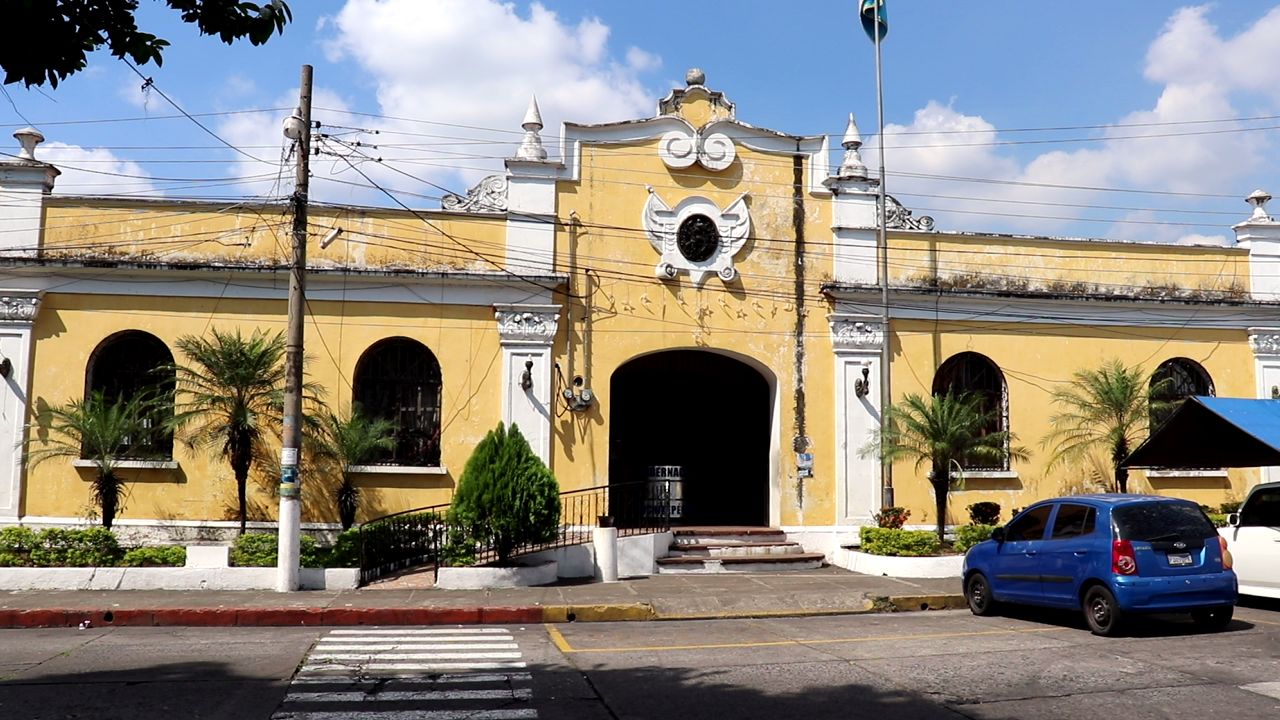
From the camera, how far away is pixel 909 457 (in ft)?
61.6

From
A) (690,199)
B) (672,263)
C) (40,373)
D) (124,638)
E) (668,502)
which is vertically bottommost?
(124,638)

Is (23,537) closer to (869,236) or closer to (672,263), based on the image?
(672,263)

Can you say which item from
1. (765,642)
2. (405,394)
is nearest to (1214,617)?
(765,642)

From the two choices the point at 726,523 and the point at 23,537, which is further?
the point at 726,523

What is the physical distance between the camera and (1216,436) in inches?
594

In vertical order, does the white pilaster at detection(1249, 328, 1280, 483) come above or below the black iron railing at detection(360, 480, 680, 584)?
above

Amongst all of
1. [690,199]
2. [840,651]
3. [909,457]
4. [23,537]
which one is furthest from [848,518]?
[23,537]

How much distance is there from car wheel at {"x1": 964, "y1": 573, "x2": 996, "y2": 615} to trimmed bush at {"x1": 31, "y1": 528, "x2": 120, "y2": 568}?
12.0 meters

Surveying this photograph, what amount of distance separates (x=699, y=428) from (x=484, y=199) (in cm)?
637

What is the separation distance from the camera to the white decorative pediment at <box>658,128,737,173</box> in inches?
747

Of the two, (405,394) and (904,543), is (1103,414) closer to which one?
(904,543)

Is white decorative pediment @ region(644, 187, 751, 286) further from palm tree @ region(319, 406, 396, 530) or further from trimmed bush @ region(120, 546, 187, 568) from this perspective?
trimmed bush @ region(120, 546, 187, 568)

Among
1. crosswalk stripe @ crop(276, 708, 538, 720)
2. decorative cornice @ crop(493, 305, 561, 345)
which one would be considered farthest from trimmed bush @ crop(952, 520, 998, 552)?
crosswalk stripe @ crop(276, 708, 538, 720)

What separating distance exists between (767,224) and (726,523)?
5874 mm
